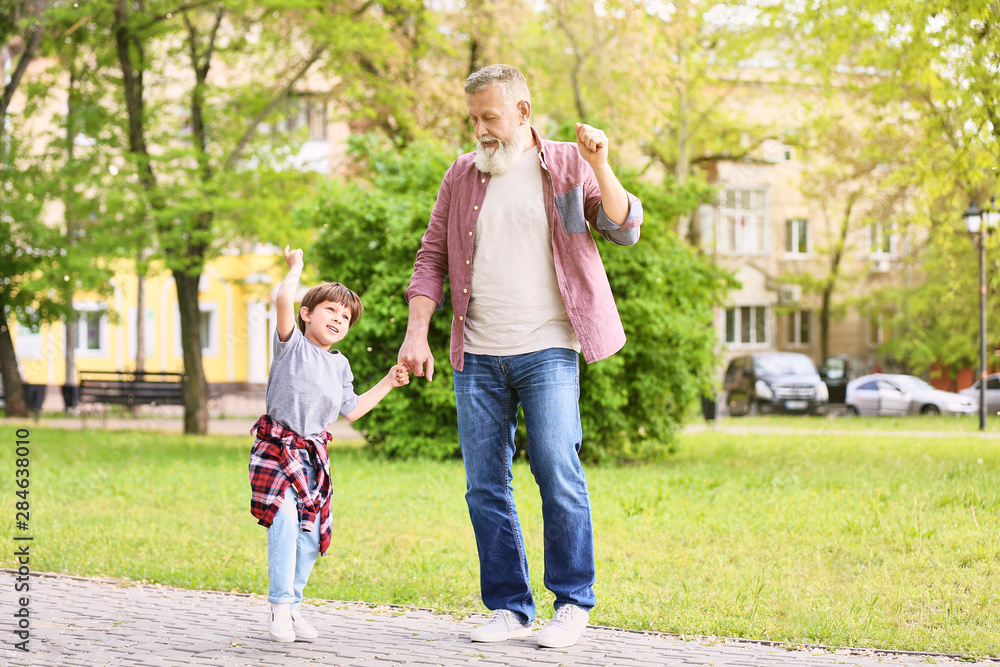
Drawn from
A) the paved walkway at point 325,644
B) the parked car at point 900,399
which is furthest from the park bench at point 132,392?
the parked car at point 900,399

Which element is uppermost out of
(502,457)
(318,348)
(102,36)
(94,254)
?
(102,36)

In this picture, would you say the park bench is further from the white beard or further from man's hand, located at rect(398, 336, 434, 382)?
the white beard

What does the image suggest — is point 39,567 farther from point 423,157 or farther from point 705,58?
point 705,58

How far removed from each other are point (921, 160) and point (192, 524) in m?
8.54

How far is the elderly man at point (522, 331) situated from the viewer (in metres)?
3.98

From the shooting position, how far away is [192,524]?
7.29 m

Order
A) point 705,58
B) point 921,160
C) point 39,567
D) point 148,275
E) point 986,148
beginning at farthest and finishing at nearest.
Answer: point 705,58
point 148,275
point 921,160
point 986,148
point 39,567

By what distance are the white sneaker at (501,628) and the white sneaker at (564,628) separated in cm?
11

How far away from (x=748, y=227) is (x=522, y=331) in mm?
38632

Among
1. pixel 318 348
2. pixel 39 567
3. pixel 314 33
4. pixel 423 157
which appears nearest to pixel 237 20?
pixel 314 33

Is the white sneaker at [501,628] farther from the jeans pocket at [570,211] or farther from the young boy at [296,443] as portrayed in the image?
the jeans pocket at [570,211]

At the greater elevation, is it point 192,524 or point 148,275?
point 148,275

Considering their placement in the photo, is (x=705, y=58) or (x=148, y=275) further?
(x=705, y=58)

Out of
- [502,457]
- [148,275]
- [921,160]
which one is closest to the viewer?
[502,457]
